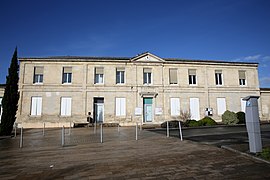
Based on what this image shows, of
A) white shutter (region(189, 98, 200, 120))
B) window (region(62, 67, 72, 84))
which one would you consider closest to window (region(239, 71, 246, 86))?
white shutter (region(189, 98, 200, 120))

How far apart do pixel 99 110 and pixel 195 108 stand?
11446 mm

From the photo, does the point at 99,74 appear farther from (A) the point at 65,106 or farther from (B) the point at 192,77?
(B) the point at 192,77

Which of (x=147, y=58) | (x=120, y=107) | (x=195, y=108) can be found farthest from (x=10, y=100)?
(x=195, y=108)

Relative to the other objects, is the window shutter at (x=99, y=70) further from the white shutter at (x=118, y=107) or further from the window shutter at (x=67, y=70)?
the white shutter at (x=118, y=107)

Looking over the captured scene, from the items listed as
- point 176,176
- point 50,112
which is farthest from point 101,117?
point 176,176

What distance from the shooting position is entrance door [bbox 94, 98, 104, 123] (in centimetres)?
2117

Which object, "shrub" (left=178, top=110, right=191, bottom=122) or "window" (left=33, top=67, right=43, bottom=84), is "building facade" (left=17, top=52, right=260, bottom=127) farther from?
"shrub" (left=178, top=110, right=191, bottom=122)

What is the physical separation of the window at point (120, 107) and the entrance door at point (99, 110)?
1686mm

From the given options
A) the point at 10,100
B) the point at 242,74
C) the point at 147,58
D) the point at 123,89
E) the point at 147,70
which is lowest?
the point at 10,100

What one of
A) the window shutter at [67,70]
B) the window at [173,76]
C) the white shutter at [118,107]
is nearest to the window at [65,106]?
the window shutter at [67,70]

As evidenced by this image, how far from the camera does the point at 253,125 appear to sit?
Result: 532cm

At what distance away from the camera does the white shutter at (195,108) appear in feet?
72.6

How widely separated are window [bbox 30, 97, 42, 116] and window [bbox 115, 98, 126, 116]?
27.5ft

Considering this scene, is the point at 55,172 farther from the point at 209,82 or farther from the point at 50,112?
the point at 209,82
